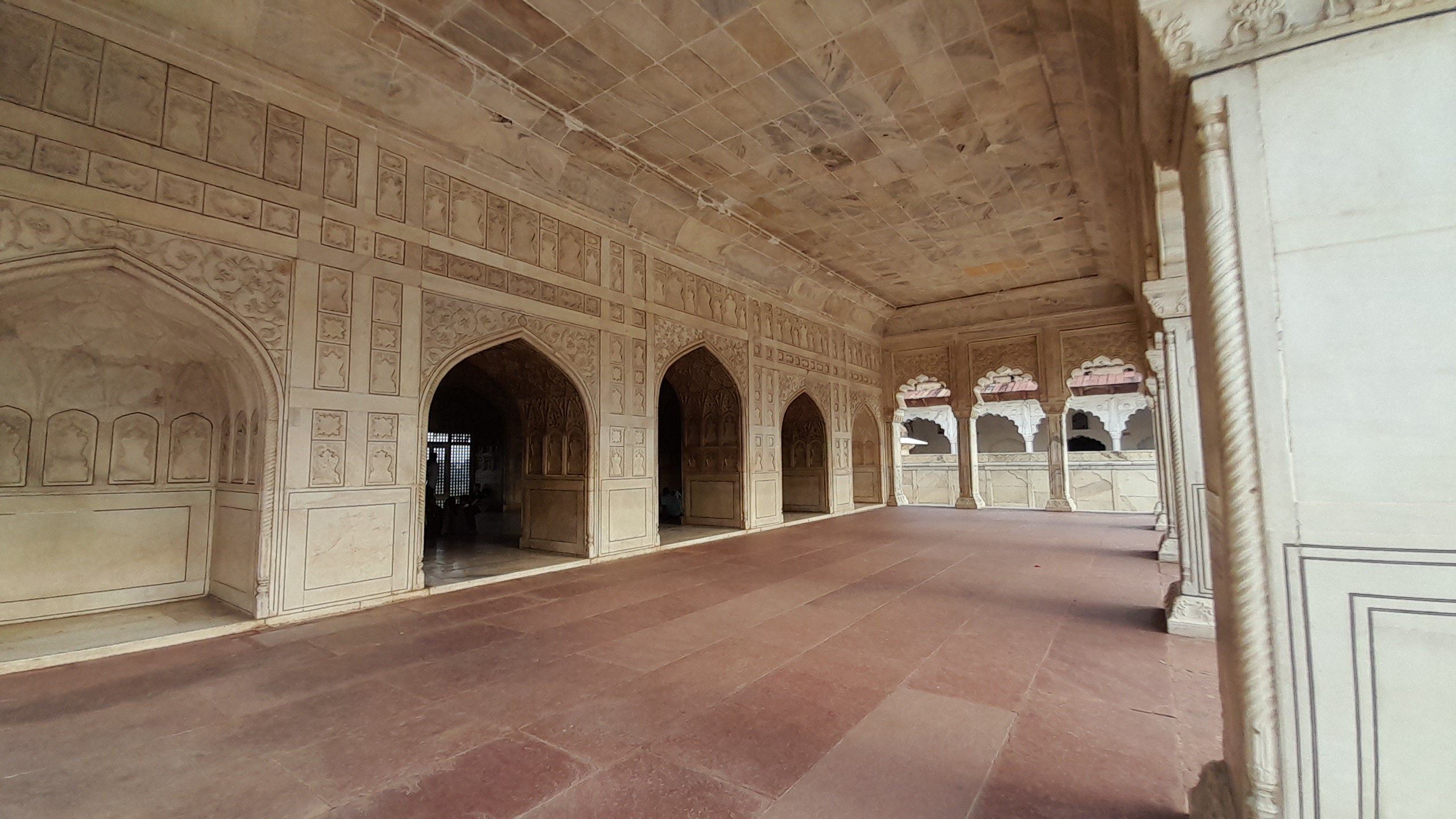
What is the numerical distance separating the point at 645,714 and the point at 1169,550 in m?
6.27

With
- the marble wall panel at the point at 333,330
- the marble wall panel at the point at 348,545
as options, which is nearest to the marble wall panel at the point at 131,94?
the marble wall panel at the point at 333,330

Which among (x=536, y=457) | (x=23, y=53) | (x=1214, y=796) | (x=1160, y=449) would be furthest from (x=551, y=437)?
(x=1160, y=449)

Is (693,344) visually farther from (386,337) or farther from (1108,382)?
(1108,382)

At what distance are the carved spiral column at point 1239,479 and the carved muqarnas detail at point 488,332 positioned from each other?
5.31 metres

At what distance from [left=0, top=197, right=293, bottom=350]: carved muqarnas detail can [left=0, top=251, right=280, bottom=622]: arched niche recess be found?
0.24 ft

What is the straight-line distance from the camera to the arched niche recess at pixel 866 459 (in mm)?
13406

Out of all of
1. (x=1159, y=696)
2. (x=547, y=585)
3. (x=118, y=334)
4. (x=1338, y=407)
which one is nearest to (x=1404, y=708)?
(x=1338, y=407)

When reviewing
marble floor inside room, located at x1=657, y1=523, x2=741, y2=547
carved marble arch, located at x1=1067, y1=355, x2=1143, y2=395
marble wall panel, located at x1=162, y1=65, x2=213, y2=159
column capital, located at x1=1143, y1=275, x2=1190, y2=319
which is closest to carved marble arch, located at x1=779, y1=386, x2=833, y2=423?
marble floor inside room, located at x1=657, y1=523, x2=741, y2=547

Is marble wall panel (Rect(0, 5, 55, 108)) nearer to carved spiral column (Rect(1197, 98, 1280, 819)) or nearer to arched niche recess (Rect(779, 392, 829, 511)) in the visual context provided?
carved spiral column (Rect(1197, 98, 1280, 819))

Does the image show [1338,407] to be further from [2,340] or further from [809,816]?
[2,340]

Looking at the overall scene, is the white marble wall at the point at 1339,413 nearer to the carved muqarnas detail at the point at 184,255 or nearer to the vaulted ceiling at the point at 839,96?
the vaulted ceiling at the point at 839,96

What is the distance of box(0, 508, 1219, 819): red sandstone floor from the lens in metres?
1.92

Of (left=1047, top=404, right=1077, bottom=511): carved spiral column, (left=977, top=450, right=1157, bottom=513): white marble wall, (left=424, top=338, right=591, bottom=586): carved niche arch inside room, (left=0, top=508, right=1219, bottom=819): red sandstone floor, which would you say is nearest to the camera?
(left=0, top=508, right=1219, bottom=819): red sandstone floor

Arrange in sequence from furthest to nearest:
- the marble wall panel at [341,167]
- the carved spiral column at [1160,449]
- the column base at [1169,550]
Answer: the carved spiral column at [1160,449]
the column base at [1169,550]
the marble wall panel at [341,167]
